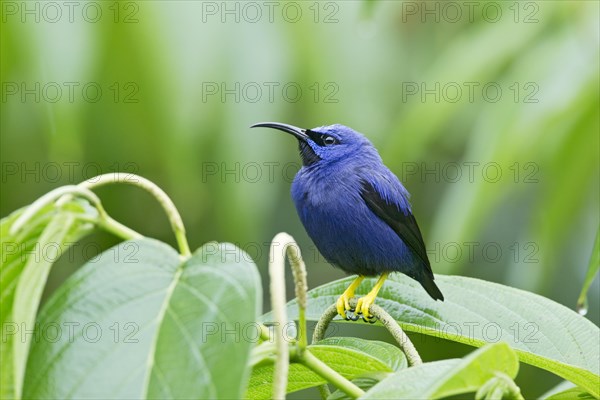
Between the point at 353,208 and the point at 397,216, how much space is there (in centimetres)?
23

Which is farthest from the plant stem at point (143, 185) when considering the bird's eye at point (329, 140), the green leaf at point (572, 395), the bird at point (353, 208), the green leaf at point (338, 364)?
the bird's eye at point (329, 140)

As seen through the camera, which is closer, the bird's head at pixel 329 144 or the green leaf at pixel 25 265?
the green leaf at pixel 25 265

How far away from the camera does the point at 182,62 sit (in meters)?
3.52

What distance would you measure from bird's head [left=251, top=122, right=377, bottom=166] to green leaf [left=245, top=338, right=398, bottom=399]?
1.88 m

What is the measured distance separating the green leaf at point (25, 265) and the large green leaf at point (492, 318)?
0.68 meters

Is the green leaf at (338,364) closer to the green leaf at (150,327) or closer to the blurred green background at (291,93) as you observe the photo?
the green leaf at (150,327)

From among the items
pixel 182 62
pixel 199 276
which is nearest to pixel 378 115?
pixel 182 62

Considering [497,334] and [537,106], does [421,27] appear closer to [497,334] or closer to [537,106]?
[537,106]

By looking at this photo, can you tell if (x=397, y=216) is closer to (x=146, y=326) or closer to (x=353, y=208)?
(x=353, y=208)

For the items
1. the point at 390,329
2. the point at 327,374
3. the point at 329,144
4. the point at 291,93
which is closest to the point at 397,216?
the point at 329,144

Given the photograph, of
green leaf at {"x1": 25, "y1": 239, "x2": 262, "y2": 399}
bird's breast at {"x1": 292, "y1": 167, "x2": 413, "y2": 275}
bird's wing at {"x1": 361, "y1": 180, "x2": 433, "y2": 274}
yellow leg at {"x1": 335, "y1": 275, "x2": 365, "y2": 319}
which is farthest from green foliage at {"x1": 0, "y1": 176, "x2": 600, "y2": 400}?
bird's wing at {"x1": 361, "y1": 180, "x2": 433, "y2": 274}

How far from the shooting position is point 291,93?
4.36 meters

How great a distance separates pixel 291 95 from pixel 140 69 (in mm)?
965

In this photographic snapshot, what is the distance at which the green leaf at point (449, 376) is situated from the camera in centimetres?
113
